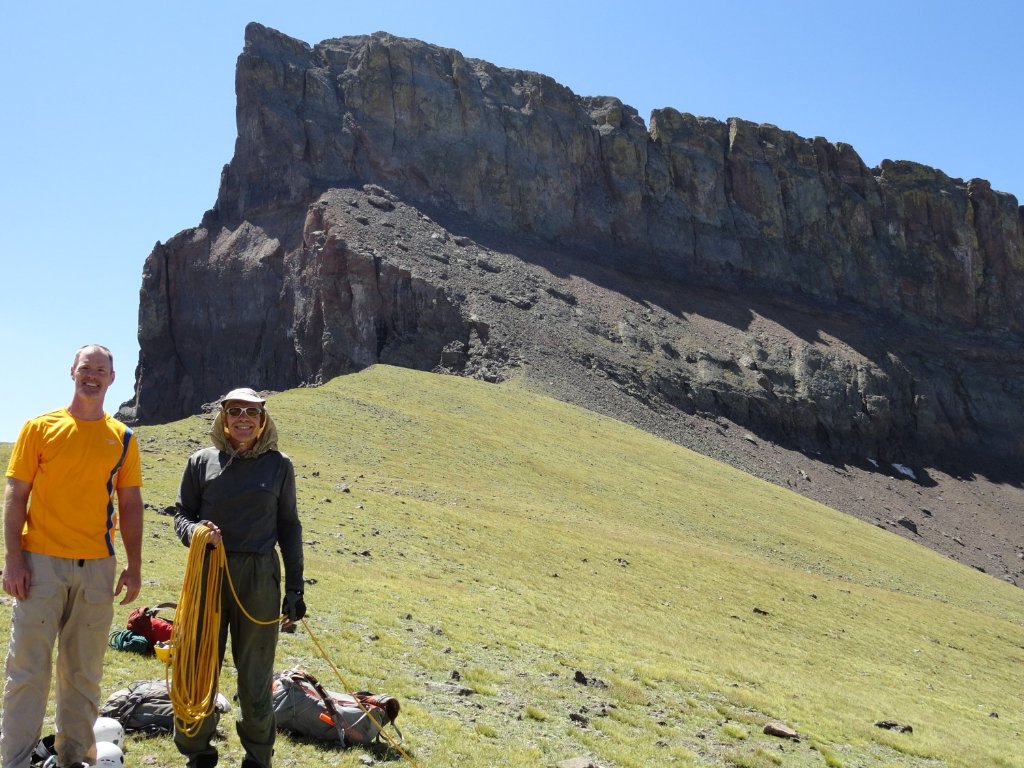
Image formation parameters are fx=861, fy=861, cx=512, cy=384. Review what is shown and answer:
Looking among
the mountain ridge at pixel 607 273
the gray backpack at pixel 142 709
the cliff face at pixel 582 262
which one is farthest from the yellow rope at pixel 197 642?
the cliff face at pixel 582 262

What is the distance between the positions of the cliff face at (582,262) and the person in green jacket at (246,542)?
240ft

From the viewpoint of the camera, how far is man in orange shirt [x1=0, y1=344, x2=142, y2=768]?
7.41m

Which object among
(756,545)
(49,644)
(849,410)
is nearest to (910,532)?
(849,410)

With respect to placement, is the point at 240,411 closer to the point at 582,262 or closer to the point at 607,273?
the point at 582,262

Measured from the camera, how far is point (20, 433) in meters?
7.52

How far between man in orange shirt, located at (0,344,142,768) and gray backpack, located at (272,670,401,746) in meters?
2.44

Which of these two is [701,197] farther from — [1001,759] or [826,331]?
[1001,759]

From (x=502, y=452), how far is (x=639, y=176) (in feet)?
283

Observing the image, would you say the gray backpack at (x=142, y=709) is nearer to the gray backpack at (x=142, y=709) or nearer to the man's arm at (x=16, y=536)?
the gray backpack at (x=142, y=709)

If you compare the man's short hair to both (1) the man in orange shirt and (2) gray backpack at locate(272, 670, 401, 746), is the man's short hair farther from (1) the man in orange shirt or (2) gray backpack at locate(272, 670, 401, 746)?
(2) gray backpack at locate(272, 670, 401, 746)

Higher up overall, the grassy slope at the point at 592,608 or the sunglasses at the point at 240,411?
the sunglasses at the point at 240,411

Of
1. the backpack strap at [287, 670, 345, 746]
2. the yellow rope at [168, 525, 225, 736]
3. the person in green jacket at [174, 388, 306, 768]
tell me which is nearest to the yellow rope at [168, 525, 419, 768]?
the yellow rope at [168, 525, 225, 736]

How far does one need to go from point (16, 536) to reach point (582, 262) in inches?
4346

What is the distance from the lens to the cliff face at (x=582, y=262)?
92188mm
